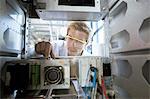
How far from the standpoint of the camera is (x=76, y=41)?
6.56 ft

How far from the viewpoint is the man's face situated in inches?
76.8

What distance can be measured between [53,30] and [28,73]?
86.2 inches

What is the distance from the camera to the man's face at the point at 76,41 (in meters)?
1.95

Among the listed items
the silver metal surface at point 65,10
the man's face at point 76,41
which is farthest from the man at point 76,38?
the silver metal surface at point 65,10

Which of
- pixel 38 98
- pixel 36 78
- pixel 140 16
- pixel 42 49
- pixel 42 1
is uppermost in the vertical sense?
pixel 42 1

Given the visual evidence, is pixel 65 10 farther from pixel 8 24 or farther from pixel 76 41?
pixel 76 41

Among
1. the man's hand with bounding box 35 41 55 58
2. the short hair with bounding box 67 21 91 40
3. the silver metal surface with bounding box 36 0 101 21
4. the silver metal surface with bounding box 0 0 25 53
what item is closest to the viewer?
the silver metal surface with bounding box 0 0 25 53

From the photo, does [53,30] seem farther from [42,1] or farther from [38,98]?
[38,98]

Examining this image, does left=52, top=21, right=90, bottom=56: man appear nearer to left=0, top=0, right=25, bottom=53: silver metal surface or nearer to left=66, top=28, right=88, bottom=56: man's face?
left=66, top=28, right=88, bottom=56: man's face

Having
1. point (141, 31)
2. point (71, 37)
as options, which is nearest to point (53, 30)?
point (71, 37)

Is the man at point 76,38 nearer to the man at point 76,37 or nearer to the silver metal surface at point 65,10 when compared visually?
the man at point 76,37

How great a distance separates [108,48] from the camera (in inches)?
48.1

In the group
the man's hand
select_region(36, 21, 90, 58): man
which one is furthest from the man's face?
the man's hand

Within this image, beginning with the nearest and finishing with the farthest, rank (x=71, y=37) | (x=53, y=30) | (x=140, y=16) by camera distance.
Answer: (x=140, y=16)
(x=71, y=37)
(x=53, y=30)
